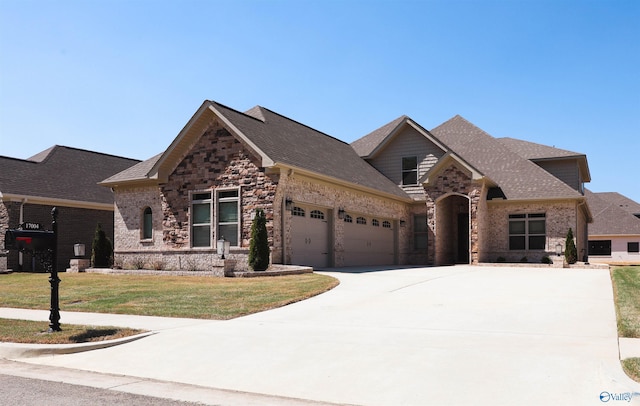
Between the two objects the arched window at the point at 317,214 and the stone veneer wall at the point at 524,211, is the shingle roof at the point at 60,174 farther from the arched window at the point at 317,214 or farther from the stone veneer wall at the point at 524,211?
the stone veneer wall at the point at 524,211

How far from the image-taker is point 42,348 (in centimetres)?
921

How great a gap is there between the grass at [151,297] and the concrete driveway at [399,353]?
0.75 m

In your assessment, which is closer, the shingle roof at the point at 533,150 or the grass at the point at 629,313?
the grass at the point at 629,313

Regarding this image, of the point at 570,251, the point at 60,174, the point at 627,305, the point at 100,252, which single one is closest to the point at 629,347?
the point at 627,305

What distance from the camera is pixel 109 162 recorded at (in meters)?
37.4

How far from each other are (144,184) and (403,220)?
1329 centimetres

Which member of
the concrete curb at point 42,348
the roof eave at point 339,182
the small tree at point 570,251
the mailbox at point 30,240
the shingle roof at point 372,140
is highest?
the shingle roof at point 372,140

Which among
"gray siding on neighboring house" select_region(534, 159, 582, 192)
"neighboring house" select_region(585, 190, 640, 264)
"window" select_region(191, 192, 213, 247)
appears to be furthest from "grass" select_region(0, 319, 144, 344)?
"neighboring house" select_region(585, 190, 640, 264)

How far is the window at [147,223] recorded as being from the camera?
25642 millimetres

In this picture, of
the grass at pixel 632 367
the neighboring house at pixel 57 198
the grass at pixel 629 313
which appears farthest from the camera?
the neighboring house at pixel 57 198

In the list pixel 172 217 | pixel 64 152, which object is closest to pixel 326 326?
pixel 172 217

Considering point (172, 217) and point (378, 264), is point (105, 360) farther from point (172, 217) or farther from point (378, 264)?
point (378, 264)

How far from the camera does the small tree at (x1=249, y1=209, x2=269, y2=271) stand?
2045 cm

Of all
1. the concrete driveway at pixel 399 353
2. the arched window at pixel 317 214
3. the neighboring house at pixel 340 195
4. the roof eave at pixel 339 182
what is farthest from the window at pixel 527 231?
the concrete driveway at pixel 399 353
